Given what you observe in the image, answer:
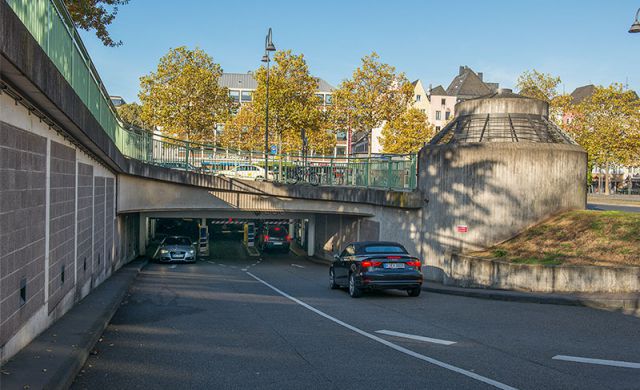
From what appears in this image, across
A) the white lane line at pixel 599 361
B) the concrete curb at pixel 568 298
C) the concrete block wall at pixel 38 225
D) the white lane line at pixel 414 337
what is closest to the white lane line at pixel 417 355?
the white lane line at pixel 414 337

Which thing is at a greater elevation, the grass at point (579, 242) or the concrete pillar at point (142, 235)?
the grass at point (579, 242)

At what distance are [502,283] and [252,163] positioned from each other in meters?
16.4

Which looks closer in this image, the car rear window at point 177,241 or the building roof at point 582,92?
the car rear window at point 177,241

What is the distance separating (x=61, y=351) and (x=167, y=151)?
19.6 meters

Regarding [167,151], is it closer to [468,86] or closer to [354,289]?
[354,289]

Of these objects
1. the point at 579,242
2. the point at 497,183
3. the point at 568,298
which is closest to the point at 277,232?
the point at 497,183

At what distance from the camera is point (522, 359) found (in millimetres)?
8375

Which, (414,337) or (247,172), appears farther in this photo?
(247,172)

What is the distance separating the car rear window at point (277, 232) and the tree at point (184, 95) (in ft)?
47.2

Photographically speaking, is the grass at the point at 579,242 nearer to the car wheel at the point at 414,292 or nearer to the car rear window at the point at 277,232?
the car wheel at the point at 414,292

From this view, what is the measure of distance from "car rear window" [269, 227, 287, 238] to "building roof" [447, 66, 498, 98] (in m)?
68.0

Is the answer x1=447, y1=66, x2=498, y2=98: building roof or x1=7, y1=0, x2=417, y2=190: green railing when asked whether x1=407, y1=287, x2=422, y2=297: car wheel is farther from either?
x1=447, y1=66, x2=498, y2=98: building roof

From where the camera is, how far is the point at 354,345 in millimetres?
9414

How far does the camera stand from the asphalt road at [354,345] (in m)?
7.28
